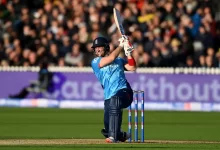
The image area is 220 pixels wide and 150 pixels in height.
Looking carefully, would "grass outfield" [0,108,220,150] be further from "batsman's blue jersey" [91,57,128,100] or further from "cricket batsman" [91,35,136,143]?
"batsman's blue jersey" [91,57,128,100]

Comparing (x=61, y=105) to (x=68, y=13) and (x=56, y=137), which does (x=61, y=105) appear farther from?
(x=56, y=137)

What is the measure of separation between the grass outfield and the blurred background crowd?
2.03 meters

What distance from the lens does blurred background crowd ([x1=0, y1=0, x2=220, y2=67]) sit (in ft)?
87.0

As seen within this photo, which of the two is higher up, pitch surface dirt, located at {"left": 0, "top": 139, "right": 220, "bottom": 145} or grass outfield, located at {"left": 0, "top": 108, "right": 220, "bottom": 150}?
grass outfield, located at {"left": 0, "top": 108, "right": 220, "bottom": 150}

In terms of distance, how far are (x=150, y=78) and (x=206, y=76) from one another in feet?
5.38

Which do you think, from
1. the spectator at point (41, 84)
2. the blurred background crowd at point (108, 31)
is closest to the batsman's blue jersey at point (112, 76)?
the blurred background crowd at point (108, 31)

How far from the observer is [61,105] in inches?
1056

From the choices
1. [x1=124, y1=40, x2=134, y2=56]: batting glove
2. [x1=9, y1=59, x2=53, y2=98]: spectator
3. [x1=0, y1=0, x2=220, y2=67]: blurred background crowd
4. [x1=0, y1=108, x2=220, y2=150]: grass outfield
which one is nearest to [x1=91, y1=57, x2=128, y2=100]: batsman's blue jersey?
[x1=124, y1=40, x2=134, y2=56]: batting glove

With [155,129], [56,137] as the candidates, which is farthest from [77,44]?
[56,137]

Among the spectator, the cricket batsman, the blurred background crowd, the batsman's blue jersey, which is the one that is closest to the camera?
the cricket batsman

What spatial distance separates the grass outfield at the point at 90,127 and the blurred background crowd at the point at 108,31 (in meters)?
2.03

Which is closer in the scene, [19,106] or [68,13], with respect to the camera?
[19,106]

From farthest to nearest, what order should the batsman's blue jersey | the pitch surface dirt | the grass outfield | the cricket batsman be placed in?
the pitch surface dirt
the batsman's blue jersey
the cricket batsman
the grass outfield

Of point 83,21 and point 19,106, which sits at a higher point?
point 83,21
